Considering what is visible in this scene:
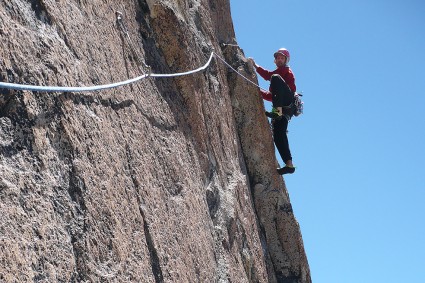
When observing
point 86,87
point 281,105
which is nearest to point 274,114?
point 281,105

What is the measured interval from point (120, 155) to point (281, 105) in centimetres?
600

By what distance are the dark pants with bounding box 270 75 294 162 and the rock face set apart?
1.06m

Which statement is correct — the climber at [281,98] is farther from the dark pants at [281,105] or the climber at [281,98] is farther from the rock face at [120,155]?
the rock face at [120,155]

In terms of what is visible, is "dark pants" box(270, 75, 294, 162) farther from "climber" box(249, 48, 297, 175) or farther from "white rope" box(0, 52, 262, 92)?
"white rope" box(0, 52, 262, 92)

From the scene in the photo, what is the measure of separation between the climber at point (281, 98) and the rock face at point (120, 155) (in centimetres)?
110

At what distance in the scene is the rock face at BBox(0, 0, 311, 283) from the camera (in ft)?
14.0

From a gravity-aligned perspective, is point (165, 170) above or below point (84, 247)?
above

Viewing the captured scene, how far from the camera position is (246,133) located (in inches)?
434

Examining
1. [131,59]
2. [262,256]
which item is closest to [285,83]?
[262,256]

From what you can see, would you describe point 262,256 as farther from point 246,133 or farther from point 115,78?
point 115,78

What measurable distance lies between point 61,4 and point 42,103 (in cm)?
121

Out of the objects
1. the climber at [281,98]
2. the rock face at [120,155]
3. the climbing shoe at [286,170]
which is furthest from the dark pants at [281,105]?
the rock face at [120,155]

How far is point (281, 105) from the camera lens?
36.9 ft

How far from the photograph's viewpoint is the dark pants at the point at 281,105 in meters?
11.1
